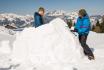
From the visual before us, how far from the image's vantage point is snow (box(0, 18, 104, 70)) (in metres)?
9.23

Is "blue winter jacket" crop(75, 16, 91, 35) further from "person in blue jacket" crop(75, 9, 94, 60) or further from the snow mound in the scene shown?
the snow mound

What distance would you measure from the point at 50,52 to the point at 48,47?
28 centimetres

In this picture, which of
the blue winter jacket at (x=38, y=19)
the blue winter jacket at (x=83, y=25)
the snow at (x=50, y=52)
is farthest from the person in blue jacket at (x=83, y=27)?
the blue winter jacket at (x=38, y=19)

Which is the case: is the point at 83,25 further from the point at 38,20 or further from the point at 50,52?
the point at 38,20

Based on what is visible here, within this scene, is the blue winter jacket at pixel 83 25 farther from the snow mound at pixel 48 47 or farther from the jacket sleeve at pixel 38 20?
the jacket sleeve at pixel 38 20

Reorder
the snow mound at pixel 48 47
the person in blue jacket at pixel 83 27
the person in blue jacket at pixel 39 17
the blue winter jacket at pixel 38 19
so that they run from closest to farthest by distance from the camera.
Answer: the snow mound at pixel 48 47
the person in blue jacket at pixel 83 27
the person in blue jacket at pixel 39 17
the blue winter jacket at pixel 38 19

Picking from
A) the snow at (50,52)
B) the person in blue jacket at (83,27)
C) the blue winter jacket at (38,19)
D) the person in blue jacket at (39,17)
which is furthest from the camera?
the blue winter jacket at (38,19)

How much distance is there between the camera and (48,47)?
10172mm

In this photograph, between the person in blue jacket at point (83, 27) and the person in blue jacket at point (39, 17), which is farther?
the person in blue jacket at point (39, 17)

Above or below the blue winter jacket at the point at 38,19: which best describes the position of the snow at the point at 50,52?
below

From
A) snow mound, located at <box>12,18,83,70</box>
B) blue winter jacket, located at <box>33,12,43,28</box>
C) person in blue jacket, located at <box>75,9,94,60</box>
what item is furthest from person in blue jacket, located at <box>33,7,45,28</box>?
person in blue jacket, located at <box>75,9,94,60</box>

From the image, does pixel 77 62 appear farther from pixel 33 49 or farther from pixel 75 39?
pixel 33 49

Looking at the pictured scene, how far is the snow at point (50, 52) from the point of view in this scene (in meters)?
9.23

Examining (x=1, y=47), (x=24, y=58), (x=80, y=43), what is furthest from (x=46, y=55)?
(x=1, y=47)
